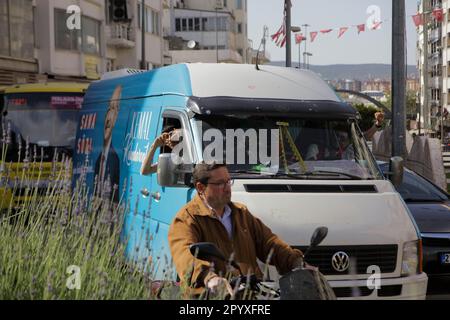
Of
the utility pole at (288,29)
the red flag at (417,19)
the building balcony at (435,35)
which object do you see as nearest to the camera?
the red flag at (417,19)

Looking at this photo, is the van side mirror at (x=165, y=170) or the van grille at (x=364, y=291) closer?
the van grille at (x=364, y=291)

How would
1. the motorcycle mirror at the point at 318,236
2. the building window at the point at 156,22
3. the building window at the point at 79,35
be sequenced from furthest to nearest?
1. the building window at the point at 156,22
2. the building window at the point at 79,35
3. the motorcycle mirror at the point at 318,236

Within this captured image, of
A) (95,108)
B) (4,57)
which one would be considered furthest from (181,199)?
(4,57)

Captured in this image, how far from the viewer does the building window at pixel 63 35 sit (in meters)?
42.6

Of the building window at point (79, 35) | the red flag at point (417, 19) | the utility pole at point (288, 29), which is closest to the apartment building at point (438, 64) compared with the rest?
the building window at point (79, 35)

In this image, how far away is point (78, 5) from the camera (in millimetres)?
45594

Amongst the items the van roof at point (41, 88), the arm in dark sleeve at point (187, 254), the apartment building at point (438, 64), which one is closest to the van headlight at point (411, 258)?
the arm in dark sleeve at point (187, 254)

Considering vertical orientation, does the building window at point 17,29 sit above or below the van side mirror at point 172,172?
above

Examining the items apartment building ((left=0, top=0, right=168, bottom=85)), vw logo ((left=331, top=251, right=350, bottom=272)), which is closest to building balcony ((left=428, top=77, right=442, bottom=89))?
apartment building ((left=0, top=0, right=168, bottom=85))

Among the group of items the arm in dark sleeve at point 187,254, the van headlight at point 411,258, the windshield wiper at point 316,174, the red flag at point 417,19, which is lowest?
the van headlight at point 411,258

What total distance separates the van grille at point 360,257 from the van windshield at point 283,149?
0.84 meters

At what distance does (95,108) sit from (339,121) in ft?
15.9

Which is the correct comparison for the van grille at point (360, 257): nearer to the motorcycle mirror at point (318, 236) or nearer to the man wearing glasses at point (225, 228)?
the man wearing glasses at point (225, 228)
